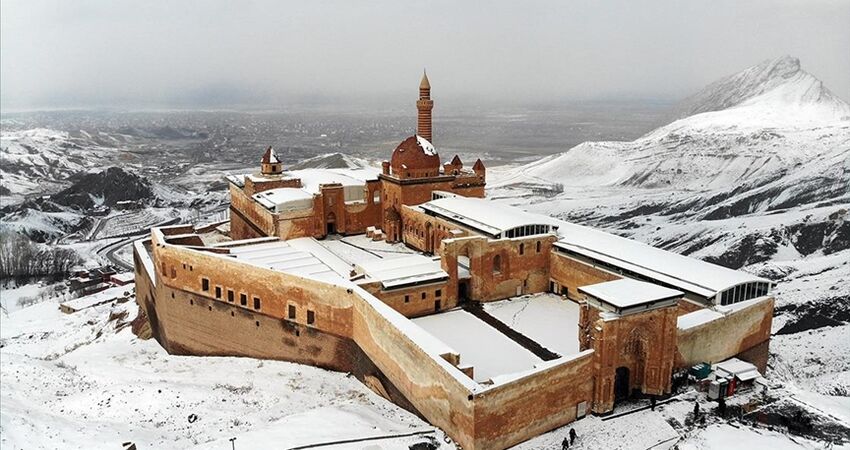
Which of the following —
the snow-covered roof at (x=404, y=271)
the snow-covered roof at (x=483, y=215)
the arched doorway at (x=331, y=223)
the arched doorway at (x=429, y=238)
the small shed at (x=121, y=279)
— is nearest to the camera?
the snow-covered roof at (x=404, y=271)

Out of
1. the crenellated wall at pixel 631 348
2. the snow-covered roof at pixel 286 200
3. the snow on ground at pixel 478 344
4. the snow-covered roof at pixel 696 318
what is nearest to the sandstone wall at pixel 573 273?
the snow-covered roof at pixel 696 318

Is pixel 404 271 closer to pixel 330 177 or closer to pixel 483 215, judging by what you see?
pixel 483 215

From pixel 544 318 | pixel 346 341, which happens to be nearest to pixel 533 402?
pixel 544 318

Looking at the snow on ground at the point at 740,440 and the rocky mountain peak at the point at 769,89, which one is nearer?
the snow on ground at the point at 740,440

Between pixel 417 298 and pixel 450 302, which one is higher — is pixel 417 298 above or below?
above

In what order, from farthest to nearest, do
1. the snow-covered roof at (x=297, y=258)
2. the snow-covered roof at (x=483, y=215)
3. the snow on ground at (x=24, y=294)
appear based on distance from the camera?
the snow on ground at (x=24, y=294), the snow-covered roof at (x=483, y=215), the snow-covered roof at (x=297, y=258)

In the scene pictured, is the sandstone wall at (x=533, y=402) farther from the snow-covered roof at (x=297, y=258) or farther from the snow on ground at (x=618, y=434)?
the snow-covered roof at (x=297, y=258)

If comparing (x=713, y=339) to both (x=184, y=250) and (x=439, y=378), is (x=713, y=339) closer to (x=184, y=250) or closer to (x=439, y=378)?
(x=439, y=378)
